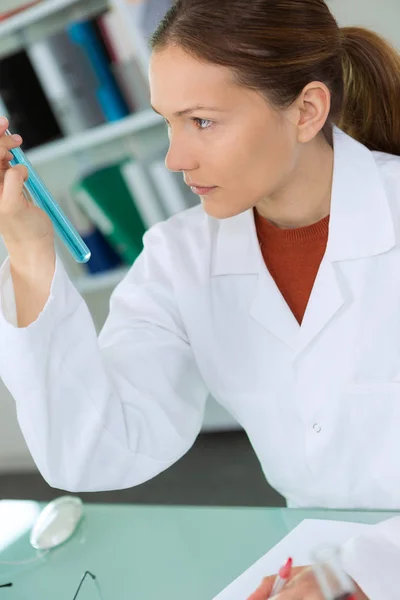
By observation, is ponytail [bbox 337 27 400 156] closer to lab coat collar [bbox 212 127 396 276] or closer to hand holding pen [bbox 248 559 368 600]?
lab coat collar [bbox 212 127 396 276]

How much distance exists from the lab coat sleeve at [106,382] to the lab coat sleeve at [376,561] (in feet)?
1.37

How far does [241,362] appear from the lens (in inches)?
49.7

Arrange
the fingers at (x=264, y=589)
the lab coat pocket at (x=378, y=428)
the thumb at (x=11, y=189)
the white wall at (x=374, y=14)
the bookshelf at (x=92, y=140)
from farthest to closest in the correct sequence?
the bookshelf at (x=92, y=140) → the white wall at (x=374, y=14) → the lab coat pocket at (x=378, y=428) → the thumb at (x=11, y=189) → the fingers at (x=264, y=589)

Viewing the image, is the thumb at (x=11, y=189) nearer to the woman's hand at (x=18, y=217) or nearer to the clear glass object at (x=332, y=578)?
the woman's hand at (x=18, y=217)

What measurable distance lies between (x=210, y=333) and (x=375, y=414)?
0.95 feet

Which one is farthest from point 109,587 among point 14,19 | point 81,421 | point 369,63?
point 14,19

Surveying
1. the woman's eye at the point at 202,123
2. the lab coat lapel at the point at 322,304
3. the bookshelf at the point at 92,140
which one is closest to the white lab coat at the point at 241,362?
the lab coat lapel at the point at 322,304

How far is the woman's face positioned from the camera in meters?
1.09

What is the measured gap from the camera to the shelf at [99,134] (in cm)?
261

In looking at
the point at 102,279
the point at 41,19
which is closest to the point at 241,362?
the point at 102,279

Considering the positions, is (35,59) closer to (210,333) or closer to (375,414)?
(210,333)

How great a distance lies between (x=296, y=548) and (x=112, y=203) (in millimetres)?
1891

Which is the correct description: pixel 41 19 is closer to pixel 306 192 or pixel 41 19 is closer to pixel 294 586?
pixel 306 192

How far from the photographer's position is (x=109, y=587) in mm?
1008
